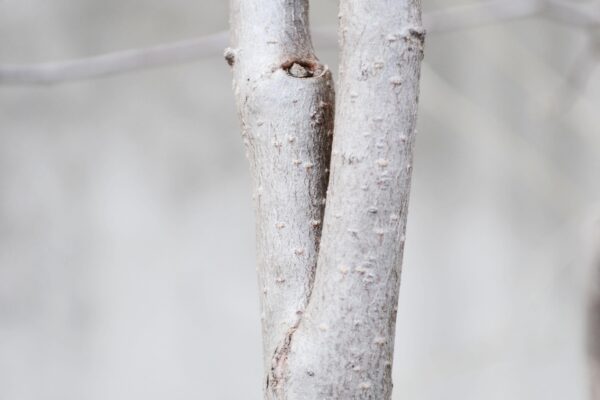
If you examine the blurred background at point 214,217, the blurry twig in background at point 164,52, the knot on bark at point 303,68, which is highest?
the knot on bark at point 303,68

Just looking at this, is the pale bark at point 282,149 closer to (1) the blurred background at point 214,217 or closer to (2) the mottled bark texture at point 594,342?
(2) the mottled bark texture at point 594,342

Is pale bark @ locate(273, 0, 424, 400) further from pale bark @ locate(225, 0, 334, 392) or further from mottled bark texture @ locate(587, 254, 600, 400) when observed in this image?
mottled bark texture @ locate(587, 254, 600, 400)

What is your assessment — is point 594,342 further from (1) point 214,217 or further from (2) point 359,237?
(1) point 214,217

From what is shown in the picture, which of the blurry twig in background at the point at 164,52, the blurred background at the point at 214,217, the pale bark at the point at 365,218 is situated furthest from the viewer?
the blurred background at the point at 214,217

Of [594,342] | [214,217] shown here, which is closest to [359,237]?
[594,342]

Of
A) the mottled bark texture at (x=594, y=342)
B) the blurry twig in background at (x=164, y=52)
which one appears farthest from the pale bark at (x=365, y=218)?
the blurry twig in background at (x=164, y=52)

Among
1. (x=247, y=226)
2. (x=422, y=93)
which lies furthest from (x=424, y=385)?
(x=422, y=93)

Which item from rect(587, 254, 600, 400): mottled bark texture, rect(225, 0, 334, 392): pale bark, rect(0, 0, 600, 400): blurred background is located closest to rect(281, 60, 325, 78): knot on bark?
rect(225, 0, 334, 392): pale bark

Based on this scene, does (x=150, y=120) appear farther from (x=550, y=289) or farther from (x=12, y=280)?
(x=550, y=289)
